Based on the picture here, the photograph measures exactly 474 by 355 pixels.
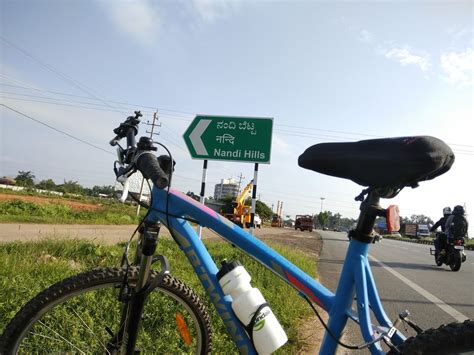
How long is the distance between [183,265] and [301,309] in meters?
1.73

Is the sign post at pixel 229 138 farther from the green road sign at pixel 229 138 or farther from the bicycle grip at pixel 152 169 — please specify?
the bicycle grip at pixel 152 169

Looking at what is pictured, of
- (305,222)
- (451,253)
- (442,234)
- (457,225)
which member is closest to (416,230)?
(305,222)

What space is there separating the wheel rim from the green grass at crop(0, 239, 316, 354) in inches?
20.2

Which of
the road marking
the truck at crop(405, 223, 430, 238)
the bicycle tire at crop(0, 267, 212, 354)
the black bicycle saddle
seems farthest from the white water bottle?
the truck at crop(405, 223, 430, 238)

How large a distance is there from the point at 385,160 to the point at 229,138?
4.63 m

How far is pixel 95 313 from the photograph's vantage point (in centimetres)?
230

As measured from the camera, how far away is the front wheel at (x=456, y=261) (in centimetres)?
983

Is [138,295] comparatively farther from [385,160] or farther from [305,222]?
[305,222]

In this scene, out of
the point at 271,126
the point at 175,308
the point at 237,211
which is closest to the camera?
the point at 175,308

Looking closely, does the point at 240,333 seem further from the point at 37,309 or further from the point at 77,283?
the point at 37,309

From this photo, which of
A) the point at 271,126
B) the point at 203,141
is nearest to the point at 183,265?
the point at 203,141

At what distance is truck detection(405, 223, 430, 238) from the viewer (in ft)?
198

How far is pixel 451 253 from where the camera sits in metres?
10.1

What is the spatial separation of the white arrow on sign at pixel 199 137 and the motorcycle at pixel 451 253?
773 cm
